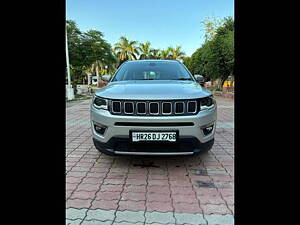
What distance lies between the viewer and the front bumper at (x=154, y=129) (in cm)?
→ 279

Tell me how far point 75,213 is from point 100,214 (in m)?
0.24

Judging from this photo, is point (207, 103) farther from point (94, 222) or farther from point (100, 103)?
point (94, 222)

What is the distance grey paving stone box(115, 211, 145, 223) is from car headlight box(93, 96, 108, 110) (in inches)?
51.5

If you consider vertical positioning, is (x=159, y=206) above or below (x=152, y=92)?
below

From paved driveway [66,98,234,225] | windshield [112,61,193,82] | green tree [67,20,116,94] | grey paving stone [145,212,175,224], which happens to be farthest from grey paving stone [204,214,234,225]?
green tree [67,20,116,94]

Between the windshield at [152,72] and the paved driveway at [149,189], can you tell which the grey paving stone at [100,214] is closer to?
the paved driveway at [149,189]

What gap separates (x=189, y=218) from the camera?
212 cm

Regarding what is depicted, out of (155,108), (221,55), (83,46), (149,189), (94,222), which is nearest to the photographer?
(94,222)

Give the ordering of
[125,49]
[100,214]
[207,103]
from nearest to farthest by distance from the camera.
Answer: [100,214], [207,103], [125,49]

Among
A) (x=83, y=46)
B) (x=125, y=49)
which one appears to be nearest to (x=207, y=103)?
(x=83, y=46)
